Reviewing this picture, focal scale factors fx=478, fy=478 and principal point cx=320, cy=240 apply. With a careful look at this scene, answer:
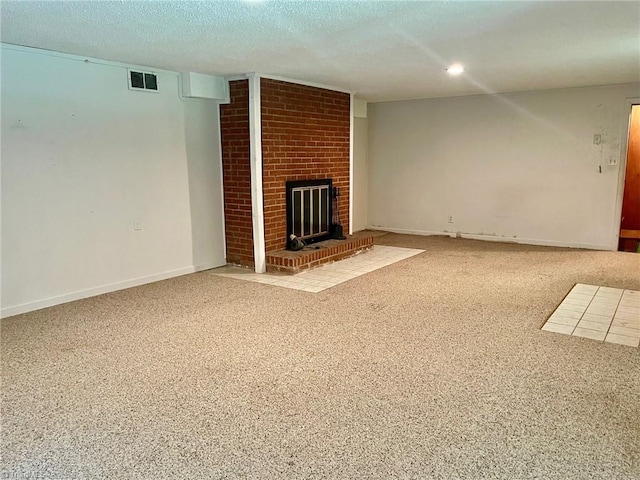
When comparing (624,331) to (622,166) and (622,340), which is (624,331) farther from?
(622,166)

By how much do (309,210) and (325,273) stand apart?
1024mm

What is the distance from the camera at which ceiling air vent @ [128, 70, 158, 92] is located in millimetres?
4371

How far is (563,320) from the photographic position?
11.8 feet

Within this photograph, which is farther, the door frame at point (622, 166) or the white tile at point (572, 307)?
the door frame at point (622, 166)

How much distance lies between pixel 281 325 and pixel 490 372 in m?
1.49

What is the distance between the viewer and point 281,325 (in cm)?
352

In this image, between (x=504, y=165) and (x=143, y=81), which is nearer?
(x=143, y=81)

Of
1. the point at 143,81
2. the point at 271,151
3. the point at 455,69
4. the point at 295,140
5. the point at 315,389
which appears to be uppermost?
the point at 455,69

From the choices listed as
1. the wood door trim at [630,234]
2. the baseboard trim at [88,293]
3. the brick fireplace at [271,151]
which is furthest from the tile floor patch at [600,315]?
the baseboard trim at [88,293]

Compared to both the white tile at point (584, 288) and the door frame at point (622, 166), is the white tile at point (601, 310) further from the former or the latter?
the door frame at point (622, 166)

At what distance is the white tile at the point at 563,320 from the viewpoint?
352cm

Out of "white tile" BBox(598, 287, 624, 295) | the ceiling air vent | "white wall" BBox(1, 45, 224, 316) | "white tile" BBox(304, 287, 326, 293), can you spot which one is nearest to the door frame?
"white tile" BBox(598, 287, 624, 295)

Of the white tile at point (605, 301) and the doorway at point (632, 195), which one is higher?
the doorway at point (632, 195)

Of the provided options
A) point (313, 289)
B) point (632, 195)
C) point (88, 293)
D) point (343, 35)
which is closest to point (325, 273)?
point (313, 289)
